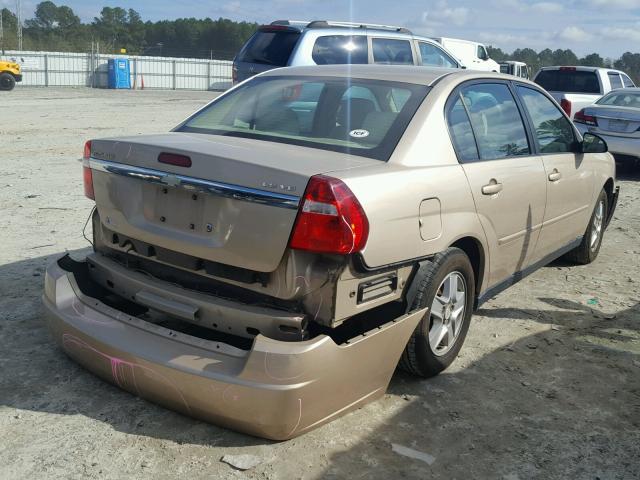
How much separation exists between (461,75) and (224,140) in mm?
1510

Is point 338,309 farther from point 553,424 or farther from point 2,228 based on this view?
point 2,228

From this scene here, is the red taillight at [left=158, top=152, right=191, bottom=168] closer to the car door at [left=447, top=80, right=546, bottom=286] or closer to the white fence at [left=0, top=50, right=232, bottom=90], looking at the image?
the car door at [left=447, top=80, right=546, bottom=286]

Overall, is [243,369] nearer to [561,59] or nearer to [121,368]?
[121,368]

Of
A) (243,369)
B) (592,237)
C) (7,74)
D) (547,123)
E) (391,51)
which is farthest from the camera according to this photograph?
(7,74)

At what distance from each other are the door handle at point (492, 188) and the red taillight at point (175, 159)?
67.6 inches

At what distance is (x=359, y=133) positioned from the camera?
3658 millimetres

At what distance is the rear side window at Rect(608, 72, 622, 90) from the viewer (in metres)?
15.4

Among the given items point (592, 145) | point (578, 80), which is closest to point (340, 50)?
point (592, 145)

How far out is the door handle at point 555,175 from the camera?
4.87 m

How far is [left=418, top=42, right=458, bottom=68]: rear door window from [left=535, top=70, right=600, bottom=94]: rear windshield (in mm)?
3729

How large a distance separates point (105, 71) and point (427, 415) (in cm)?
4056

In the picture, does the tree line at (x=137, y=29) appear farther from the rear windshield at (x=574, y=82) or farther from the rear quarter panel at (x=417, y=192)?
the rear quarter panel at (x=417, y=192)

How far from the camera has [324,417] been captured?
10.2 ft

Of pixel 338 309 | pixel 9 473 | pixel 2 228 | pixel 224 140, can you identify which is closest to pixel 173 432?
pixel 9 473
